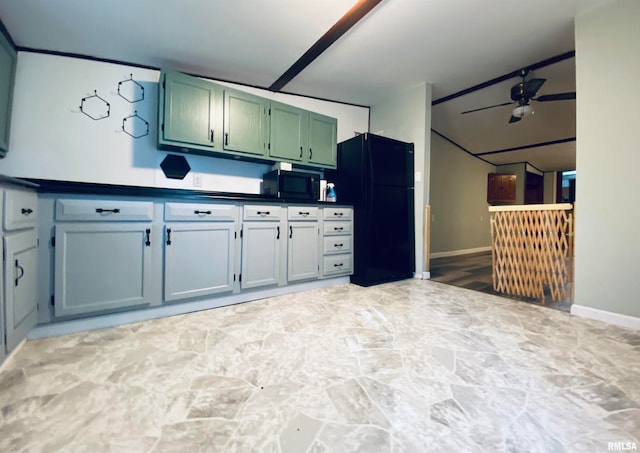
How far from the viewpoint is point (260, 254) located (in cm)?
236

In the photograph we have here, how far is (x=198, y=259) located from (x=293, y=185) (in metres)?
1.23

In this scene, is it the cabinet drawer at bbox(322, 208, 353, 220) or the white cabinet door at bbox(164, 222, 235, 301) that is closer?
the white cabinet door at bbox(164, 222, 235, 301)

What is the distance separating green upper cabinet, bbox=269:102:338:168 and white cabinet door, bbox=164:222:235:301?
119 cm

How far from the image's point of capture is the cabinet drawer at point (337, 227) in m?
2.82

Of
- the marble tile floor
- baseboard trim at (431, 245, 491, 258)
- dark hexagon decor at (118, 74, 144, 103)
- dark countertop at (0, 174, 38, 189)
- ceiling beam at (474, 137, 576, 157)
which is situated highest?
ceiling beam at (474, 137, 576, 157)

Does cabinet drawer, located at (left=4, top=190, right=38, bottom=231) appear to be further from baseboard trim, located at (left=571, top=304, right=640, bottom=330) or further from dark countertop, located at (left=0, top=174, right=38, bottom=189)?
baseboard trim, located at (left=571, top=304, right=640, bottom=330)

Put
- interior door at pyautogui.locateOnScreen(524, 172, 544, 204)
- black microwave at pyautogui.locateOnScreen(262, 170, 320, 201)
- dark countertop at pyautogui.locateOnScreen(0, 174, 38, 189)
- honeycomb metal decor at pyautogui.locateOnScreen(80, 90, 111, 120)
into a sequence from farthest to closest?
interior door at pyautogui.locateOnScreen(524, 172, 544, 204)
black microwave at pyautogui.locateOnScreen(262, 170, 320, 201)
honeycomb metal decor at pyautogui.locateOnScreen(80, 90, 111, 120)
dark countertop at pyautogui.locateOnScreen(0, 174, 38, 189)

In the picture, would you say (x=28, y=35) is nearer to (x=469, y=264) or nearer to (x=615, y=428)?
(x=615, y=428)

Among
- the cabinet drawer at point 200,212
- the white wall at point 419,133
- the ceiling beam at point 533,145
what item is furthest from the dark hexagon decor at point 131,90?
the ceiling beam at point 533,145

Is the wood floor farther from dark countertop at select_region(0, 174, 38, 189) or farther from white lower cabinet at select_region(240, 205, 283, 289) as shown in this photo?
dark countertop at select_region(0, 174, 38, 189)

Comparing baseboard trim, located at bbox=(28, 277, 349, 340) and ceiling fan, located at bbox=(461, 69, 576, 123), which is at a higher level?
ceiling fan, located at bbox=(461, 69, 576, 123)

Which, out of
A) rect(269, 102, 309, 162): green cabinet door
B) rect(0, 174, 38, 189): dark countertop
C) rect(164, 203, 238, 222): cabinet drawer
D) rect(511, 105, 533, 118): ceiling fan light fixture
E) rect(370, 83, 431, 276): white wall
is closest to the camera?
rect(0, 174, 38, 189): dark countertop

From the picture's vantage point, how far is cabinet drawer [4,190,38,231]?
121 cm

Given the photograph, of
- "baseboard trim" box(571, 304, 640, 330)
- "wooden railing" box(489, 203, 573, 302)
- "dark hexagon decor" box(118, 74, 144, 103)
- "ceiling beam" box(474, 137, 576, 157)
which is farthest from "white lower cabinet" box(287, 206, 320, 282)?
"ceiling beam" box(474, 137, 576, 157)
